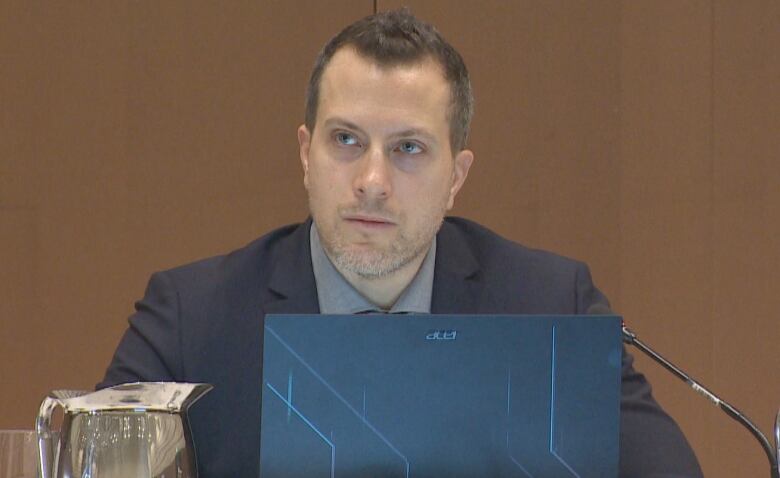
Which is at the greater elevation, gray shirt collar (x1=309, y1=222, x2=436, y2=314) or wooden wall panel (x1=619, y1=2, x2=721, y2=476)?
wooden wall panel (x1=619, y1=2, x2=721, y2=476)

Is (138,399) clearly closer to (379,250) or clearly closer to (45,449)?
(45,449)

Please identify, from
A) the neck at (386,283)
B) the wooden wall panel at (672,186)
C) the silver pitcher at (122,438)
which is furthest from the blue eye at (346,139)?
the wooden wall panel at (672,186)

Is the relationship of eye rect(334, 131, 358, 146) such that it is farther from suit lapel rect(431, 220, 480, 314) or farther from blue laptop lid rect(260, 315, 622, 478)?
blue laptop lid rect(260, 315, 622, 478)

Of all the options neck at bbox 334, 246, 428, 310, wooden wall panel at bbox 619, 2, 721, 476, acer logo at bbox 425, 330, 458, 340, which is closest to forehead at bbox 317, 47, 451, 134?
neck at bbox 334, 246, 428, 310

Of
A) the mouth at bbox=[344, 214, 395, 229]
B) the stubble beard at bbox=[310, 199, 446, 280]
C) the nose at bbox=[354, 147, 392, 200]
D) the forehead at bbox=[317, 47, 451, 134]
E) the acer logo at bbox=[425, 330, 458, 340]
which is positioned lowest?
the acer logo at bbox=[425, 330, 458, 340]

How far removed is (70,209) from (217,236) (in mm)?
401

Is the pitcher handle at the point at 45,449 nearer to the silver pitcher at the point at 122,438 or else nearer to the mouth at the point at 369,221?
the silver pitcher at the point at 122,438

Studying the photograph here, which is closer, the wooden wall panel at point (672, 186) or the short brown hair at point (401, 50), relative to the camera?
the short brown hair at point (401, 50)

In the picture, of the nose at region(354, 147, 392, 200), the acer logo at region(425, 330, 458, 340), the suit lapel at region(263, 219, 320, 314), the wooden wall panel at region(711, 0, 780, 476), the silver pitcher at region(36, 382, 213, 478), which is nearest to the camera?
the silver pitcher at region(36, 382, 213, 478)

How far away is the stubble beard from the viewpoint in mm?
1772

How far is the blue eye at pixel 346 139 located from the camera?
1728 millimetres

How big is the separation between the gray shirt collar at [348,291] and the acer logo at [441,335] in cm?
61

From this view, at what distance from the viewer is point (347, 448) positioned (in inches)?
47.5

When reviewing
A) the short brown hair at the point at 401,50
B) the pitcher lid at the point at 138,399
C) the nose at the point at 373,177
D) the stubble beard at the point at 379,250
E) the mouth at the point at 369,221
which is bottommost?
the pitcher lid at the point at 138,399
